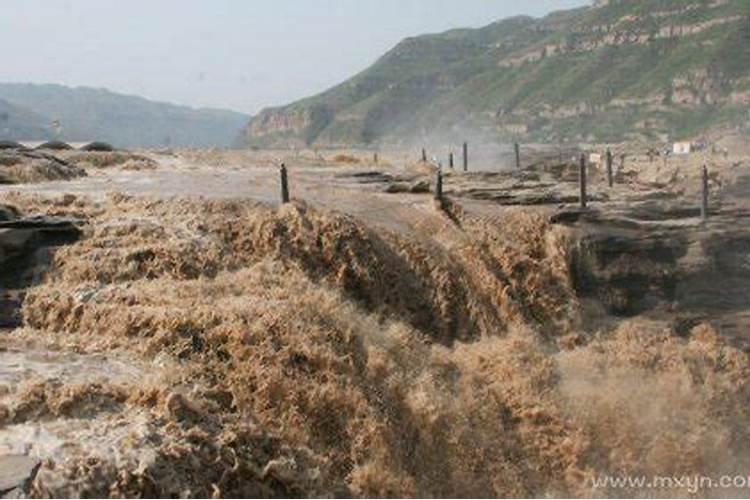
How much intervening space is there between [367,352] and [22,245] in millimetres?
6918

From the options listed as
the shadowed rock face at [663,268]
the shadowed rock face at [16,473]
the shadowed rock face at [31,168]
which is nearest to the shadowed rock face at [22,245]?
the shadowed rock face at [31,168]

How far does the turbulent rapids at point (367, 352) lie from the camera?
1180cm

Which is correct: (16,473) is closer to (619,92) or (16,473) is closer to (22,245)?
(22,245)

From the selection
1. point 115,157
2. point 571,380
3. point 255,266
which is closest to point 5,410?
point 255,266

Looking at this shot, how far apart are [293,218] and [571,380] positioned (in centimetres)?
666

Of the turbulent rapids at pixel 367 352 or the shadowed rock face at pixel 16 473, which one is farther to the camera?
the turbulent rapids at pixel 367 352

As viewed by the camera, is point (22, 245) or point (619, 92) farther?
point (619, 92)

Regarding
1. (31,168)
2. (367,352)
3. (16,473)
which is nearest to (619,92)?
(31,168)

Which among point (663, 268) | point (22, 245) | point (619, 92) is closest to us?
point (22, 245)

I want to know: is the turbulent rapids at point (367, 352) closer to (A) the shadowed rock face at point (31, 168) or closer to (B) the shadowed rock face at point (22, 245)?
(B) the shadowed rock face at point (22, 245)

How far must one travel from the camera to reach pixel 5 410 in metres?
11.5

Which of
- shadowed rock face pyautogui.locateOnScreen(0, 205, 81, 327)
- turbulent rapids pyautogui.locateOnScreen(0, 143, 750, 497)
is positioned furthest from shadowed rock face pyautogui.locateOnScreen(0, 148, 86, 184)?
shadowed rock face pyautogui.locateOnScreen(0, 205, 81, 327)

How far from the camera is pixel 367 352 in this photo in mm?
16281

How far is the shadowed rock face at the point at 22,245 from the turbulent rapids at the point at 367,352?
0.49 feet
